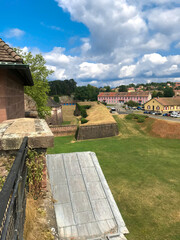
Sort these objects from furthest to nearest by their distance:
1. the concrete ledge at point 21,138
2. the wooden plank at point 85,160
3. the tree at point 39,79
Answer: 1. the tree at point 39,79
2. the wooden plank at point 85,160
3. the concrete ledge at point 21,138

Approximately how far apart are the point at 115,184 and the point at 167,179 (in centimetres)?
510

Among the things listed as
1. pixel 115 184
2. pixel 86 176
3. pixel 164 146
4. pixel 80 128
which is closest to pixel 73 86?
pixel 80 128

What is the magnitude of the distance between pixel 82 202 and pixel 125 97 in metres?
87.8

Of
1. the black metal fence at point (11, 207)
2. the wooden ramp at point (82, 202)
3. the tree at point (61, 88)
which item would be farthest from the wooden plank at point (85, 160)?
the tree at point (61, 88)

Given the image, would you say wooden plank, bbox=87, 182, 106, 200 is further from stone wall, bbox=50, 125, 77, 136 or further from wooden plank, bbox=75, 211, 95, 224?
stone wall, bbox=50, 125, 77, 136

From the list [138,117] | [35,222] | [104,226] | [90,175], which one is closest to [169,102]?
[138,117]

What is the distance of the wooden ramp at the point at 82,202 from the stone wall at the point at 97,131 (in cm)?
2400

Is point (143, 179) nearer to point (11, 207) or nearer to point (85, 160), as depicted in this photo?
point (85, 160)

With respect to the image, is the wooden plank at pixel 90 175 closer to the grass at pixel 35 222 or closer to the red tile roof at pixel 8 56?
the grass at pixel 35 222

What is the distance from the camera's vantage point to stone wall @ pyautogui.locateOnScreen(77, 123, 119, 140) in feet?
102

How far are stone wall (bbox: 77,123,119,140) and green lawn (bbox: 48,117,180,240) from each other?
177 centimetres

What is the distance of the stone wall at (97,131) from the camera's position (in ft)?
102

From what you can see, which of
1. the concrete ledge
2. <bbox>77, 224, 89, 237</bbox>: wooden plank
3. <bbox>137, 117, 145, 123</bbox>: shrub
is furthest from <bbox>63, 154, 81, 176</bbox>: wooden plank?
<bbox>137, 117, 145, 123</bbox>: shrub

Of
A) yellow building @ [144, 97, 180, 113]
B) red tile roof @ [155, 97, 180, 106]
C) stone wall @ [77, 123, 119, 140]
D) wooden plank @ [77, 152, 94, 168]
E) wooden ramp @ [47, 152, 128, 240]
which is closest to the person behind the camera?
wooden ramp @ [47, 152, 128, 240]
